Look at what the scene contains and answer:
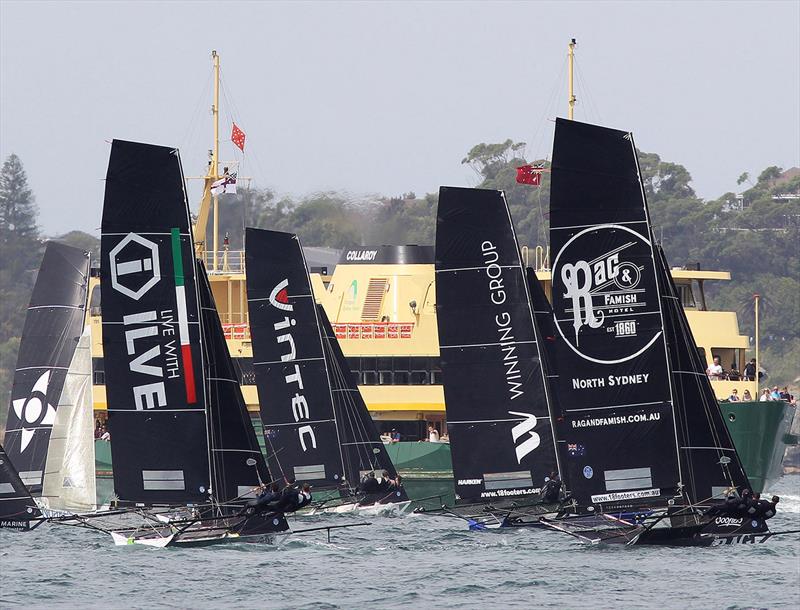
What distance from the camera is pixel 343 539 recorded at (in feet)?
97.9

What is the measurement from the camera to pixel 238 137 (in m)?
41.9

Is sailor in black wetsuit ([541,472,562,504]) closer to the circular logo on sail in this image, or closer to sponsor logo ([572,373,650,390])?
sponsor logo ([572,373,650,390])

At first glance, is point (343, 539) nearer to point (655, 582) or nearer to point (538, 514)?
point (538, 514)

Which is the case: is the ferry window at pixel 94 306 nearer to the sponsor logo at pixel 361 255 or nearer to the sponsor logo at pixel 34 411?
the sponsor logo at pixel 361 255

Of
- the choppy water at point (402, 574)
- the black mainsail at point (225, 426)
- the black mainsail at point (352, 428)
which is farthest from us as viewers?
the black mainsail at point (352, 428)

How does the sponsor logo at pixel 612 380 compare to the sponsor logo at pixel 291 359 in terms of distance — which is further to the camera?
the sponsor logo at pixel 291 359

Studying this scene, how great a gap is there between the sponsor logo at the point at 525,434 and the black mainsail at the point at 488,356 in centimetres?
2

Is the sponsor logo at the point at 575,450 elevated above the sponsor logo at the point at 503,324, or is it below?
below

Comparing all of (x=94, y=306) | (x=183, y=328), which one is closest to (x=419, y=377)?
(x=94, y=306)

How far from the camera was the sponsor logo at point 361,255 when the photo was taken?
43188 mm

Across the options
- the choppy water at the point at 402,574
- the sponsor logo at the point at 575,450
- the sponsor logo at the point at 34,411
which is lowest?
the choppy water at the point at 402,574

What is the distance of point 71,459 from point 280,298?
4.99m

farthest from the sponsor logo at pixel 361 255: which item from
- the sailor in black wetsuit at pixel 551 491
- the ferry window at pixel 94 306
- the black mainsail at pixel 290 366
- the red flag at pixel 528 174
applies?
the sailor in black wetsuit at pixel 551 491

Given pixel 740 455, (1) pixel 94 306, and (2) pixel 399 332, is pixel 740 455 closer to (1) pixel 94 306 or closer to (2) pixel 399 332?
(2) pixel 399 332
